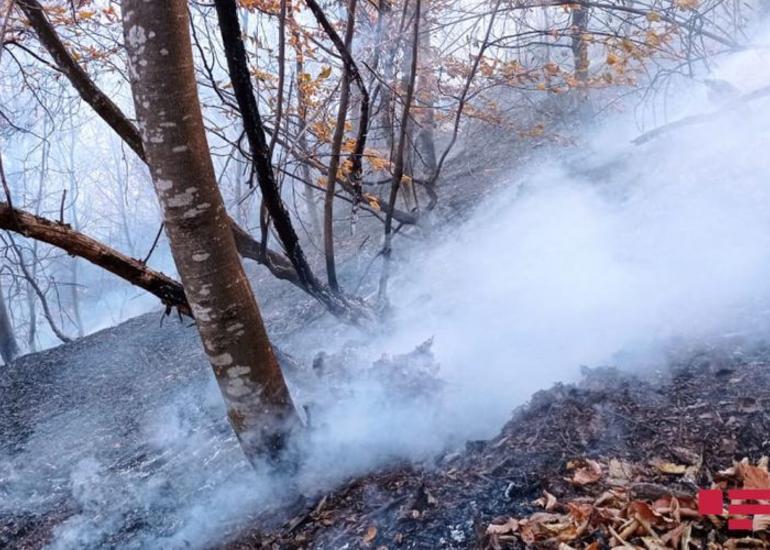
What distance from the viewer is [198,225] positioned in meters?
2.53

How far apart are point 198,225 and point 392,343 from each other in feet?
9.12

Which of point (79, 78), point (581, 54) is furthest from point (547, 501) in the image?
point (581, 54)

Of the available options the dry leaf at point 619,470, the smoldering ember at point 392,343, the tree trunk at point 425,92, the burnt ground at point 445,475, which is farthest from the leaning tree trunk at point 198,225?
the tree trunk at point 425,92

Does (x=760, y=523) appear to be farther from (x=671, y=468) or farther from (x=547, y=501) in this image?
(x=547, y=501)

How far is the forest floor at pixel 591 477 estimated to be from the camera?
1.80m

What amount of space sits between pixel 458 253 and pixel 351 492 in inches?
193

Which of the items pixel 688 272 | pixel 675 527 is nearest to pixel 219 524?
pixel 675 527

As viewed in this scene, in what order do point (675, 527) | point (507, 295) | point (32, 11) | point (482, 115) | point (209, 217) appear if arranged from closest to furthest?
point (675, 527), point (209, 217), point (32, 11), point (507, 295), point (482, 115)

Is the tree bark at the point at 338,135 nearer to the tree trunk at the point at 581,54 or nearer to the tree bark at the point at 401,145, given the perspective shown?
the tree bark at the point at 401,145

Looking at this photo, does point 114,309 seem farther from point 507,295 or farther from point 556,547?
point 556,547

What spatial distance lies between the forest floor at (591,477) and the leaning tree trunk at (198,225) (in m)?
0.61

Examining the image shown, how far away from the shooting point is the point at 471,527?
2.15 m

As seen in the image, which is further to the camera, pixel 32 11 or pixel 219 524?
pixel 32 11

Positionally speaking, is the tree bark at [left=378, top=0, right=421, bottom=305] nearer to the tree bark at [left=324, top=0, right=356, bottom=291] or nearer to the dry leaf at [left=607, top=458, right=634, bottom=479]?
the tree bark at [left=324, top=0, right=356, bottom=291]
